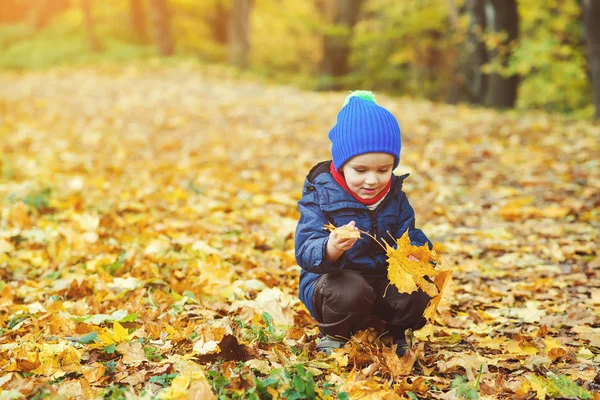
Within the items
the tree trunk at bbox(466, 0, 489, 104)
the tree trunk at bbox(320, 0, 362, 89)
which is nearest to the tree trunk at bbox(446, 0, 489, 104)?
the tree trunk at bbox(466, 0, 489, 104)

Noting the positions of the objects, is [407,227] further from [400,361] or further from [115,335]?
[115,335]

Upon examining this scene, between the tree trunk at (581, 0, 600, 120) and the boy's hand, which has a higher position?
the tree trunk at (581, 0, 600, 120)

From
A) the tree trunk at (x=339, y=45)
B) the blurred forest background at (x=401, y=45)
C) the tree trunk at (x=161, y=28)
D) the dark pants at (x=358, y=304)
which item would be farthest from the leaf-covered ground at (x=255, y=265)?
the tree trunk at (x=161, y=28)

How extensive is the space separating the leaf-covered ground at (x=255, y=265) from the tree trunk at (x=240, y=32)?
10.1 m

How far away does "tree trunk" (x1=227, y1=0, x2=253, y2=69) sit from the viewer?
17984 mm

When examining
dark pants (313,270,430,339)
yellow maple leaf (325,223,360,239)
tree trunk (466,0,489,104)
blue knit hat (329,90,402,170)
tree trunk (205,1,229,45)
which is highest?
tree trunk (205,1,229,45)

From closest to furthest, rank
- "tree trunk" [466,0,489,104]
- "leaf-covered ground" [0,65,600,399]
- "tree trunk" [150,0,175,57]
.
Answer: "leaf-covered ground" [0,65,600,399] < "tree trunk" [466,0,489,104] < "tree trunk" [150,0,175,57]

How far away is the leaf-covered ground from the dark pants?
117mm

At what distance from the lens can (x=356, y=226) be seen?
Answer: 2.44 metres

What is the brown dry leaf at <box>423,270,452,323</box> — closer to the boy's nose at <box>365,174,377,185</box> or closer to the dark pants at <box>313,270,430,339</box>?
the dark pants at <box>313,270,430,339</box>

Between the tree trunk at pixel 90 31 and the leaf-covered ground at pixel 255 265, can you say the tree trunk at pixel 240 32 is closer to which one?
the tree trunk at pixel 90 31

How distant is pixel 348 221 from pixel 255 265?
134cm

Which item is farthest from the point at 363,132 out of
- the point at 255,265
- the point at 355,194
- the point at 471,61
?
the point at 471,61

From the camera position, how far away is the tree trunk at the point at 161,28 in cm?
1844
